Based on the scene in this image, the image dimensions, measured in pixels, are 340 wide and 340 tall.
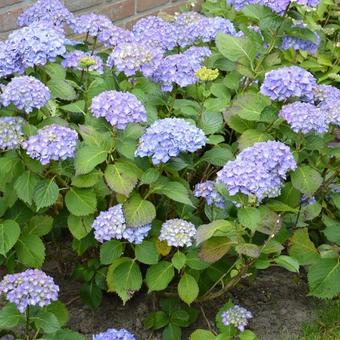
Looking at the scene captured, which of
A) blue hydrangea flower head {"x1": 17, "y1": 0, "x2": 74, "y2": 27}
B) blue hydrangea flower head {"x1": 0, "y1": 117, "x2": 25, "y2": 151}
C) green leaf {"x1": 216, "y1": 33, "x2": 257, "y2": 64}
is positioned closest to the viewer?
blue hydrangea flower head {"x1": 0, "y1": 117, "x2": 25, "y2": 151}

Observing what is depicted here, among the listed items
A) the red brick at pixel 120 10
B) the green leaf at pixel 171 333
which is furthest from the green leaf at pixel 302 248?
the red brick at pixel 120 10

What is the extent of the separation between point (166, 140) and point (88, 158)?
255mm

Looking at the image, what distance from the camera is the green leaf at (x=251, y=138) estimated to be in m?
2.46

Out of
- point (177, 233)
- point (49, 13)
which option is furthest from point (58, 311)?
point (49, 13)

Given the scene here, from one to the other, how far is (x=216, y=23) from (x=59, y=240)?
111cm

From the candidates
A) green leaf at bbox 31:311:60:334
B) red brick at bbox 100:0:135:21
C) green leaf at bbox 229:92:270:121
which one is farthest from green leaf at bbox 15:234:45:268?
red brick at bbox 100:0:135:21

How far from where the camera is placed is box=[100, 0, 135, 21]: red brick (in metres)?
4.18

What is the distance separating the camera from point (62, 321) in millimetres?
2318

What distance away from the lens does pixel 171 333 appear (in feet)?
8.27

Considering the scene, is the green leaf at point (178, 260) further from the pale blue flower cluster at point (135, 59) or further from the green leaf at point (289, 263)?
the pale blue flower cluster at point (135, 59)

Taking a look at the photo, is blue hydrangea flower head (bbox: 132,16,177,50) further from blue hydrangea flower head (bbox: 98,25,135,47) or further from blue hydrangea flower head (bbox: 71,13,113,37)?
blue hydrangea flower head (bbox: 71,13,113,37)

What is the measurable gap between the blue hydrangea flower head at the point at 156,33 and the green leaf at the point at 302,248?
90 centimetres

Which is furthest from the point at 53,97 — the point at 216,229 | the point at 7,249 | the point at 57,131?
the point at 216,229

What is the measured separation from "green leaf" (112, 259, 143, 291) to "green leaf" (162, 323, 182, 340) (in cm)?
27
